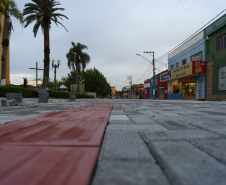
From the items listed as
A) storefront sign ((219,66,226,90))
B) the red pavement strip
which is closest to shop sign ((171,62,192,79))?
storefront sign ((219,66,226,90))

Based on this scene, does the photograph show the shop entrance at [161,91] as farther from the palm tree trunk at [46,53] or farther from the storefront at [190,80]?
the palm tree trunk at [46,53]

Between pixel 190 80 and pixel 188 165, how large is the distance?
66.4 ft

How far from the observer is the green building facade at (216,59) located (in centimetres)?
1387

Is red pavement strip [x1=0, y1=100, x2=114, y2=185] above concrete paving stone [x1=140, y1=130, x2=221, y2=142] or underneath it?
above

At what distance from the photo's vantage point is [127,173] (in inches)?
30.1

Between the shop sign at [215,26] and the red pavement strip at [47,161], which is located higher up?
the shop sign at [215,26]

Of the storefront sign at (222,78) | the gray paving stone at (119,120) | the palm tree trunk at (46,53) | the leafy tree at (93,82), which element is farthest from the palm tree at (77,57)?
the gray paving stone at (119,120)

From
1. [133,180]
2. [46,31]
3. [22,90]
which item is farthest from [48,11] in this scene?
[133,180]

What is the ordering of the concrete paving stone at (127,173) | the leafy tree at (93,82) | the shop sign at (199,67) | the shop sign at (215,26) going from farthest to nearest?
the leafy tree at (93,82)
the shop sign at (199,67)
the shop sign at (215,26)
the concrete paving stone at (127,173)

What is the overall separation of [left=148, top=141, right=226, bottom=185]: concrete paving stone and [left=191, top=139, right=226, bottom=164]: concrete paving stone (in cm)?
6

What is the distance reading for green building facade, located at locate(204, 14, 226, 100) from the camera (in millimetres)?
13867

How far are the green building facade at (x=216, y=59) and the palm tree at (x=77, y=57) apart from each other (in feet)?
71.3

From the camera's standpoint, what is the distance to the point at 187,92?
2092 centimetres

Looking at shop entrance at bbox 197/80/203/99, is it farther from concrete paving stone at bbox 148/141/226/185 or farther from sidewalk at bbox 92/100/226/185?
concrete paving stone at bbox 148/141/226/185
